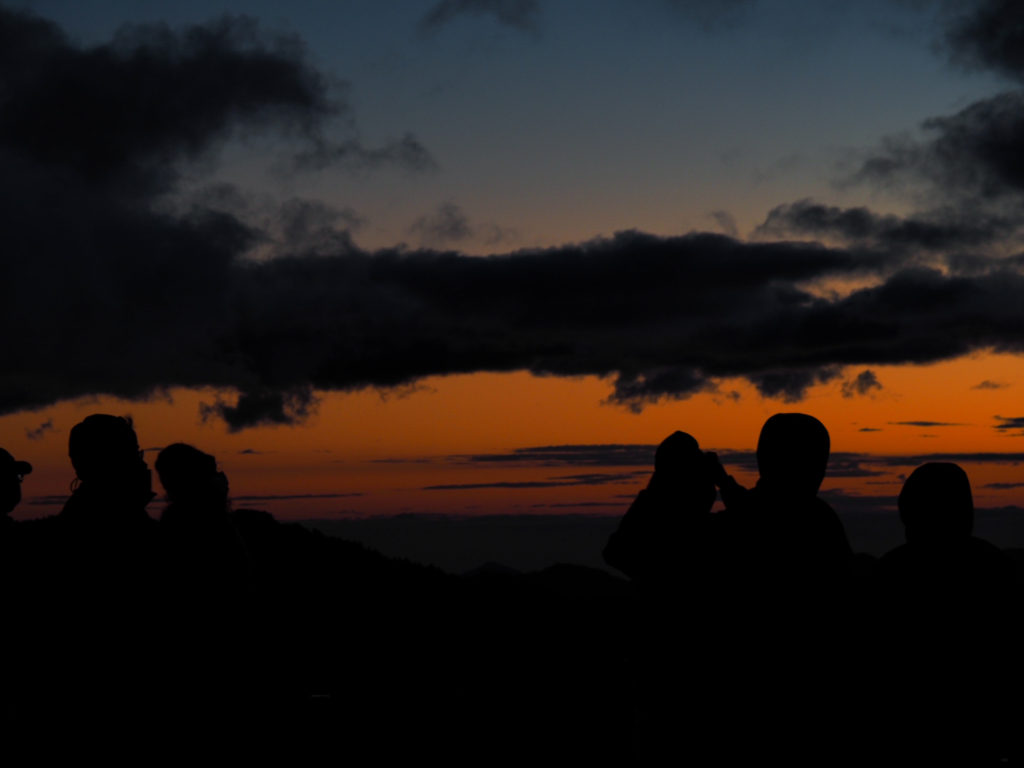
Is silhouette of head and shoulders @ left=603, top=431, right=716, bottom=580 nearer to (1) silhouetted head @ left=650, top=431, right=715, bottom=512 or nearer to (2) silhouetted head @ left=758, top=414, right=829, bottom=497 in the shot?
(1) silhouetted head @ left=650, top=431, right=715, bottom=512

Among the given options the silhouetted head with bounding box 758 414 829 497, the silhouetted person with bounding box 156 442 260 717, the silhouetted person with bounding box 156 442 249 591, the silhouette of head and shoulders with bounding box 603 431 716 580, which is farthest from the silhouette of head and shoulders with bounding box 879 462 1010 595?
the silhouetted person with bounding box 156 442 249 591

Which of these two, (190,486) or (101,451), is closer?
(101,451)

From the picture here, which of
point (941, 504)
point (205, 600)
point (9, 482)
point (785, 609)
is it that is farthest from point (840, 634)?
point (9, 482)

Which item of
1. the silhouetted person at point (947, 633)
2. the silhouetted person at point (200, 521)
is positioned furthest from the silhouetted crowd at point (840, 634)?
the silhouetted person at point (200, 521)

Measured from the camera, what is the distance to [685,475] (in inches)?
244

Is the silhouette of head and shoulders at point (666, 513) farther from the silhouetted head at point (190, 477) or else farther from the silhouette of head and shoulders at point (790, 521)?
the silhouetted head at point (190, 477)

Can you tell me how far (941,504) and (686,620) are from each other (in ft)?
4.15

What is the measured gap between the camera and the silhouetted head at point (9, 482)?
6570 millimetres

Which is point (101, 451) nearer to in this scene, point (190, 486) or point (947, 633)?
point (190, 486)

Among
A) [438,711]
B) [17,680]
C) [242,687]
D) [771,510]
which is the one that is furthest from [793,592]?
[438,711]

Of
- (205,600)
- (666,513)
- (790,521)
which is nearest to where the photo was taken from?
(790,521)

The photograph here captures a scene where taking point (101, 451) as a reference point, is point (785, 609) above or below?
below

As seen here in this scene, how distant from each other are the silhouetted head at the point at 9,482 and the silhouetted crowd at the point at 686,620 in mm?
19

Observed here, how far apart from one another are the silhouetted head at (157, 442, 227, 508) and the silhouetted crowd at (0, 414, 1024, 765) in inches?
0.6
